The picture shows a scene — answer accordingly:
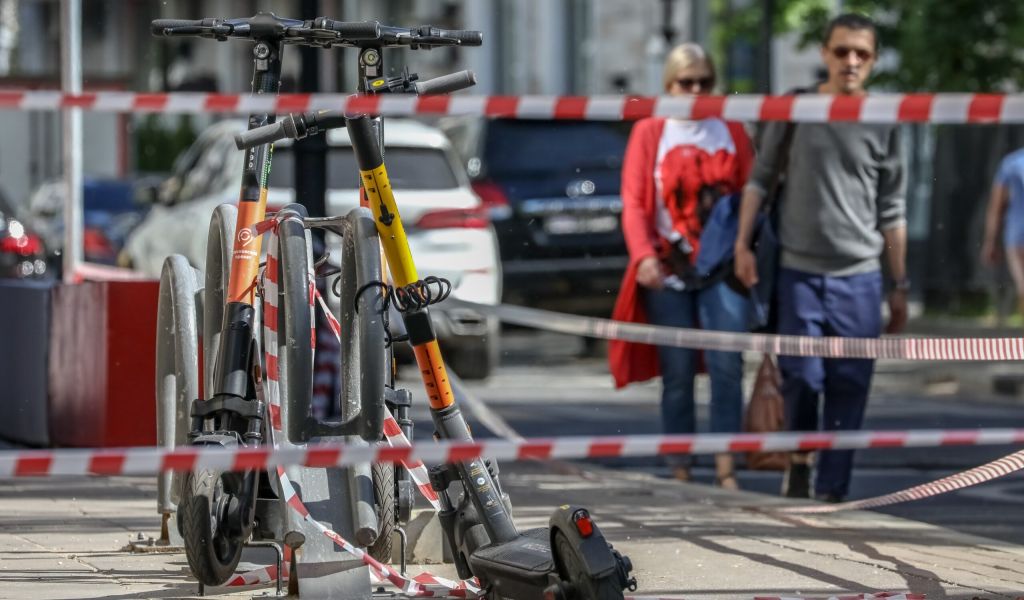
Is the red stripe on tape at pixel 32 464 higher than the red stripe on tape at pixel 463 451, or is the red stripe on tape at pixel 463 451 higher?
the red stripe on tape at pixel 32 464

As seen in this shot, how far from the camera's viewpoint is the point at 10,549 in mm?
5945

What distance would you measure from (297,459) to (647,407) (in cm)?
897

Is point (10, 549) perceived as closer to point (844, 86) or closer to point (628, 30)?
point (844, 86)

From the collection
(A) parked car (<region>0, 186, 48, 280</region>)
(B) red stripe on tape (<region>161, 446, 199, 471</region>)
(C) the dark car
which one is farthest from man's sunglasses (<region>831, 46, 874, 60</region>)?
(A) parked car (<region>0, 186, 48, 280</region>)

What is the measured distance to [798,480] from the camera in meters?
8.01

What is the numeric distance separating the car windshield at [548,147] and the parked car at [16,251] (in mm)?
3741

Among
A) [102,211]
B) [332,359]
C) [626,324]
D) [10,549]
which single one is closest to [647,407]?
[332,359]

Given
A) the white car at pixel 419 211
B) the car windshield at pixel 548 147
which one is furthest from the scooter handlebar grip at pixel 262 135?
the car windshield at pixel 548 147

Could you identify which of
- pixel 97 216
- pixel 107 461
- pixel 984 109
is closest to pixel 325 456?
pixel 107 461

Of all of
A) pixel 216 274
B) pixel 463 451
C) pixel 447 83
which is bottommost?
pixel 463 451

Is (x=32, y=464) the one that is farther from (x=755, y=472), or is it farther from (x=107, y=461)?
(x=755, y=472)

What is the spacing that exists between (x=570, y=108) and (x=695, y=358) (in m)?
4.00

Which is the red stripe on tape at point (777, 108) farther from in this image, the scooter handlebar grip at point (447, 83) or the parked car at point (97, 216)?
the parked car at point (97, 216)

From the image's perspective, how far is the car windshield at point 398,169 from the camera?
1341 cm
